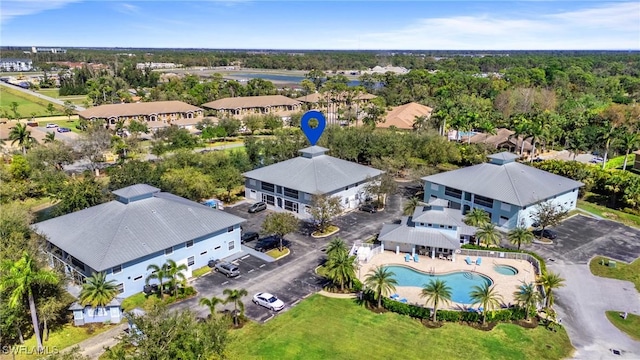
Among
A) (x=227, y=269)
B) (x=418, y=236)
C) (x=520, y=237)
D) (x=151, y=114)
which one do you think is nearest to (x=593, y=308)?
(x=520, y=237)

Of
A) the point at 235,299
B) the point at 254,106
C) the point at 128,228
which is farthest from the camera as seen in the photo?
the point at 254,106

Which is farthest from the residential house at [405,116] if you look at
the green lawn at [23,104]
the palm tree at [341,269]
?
the green lawn at [23,104]

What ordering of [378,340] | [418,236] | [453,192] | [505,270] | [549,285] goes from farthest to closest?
[453,192], [418,236], [505,270], [549,285], [378,340]

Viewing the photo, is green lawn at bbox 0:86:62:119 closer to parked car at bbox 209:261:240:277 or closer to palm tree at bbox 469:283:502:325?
parked car at bbox 209:261:240:277

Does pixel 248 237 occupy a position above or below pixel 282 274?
above

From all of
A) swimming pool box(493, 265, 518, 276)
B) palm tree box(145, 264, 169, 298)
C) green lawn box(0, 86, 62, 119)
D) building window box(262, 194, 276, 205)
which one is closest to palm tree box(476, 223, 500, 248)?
swimming pool box(493, 265, 518, 276)

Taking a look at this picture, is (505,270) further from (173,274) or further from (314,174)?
(173,274)
